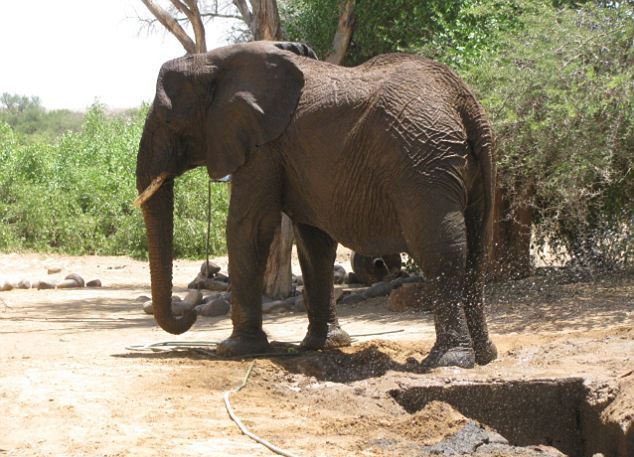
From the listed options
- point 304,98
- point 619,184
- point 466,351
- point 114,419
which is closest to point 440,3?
point 619,184

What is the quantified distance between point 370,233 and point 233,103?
1.52 metres

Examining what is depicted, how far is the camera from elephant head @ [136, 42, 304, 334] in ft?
28.2

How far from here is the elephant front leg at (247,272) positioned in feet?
28.4

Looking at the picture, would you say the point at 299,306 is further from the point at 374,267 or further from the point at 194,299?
the point at 374,267

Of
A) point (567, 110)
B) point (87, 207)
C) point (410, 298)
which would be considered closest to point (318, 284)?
point (410, 298)

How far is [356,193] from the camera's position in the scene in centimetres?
821

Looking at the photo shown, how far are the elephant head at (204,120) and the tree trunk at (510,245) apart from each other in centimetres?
537

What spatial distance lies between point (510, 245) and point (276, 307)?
3032 mm

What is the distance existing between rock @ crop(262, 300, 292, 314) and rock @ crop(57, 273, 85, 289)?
459 cm

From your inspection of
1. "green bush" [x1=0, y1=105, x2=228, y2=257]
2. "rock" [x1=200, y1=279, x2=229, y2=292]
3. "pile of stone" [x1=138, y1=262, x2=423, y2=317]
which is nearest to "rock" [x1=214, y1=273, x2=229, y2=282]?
"rock" [x1=200, y1=279, x2=229, y2=292]

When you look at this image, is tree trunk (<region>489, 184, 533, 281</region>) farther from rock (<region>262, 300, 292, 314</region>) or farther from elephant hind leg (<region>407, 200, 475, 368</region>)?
elephant hind leg (<region>407, 200, 475, 368</region>)

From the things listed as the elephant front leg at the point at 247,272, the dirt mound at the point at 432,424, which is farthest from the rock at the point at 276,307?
the dirt mound at the point at 432,424

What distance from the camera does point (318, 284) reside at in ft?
30.6

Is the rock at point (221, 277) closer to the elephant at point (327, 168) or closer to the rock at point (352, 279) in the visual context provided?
the rock at point (352, 279)
